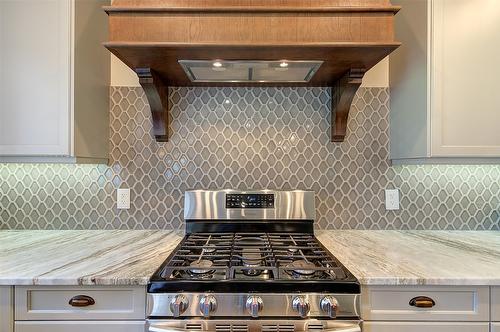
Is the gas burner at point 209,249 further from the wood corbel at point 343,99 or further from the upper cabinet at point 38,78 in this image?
the wood corbel at point 343,99

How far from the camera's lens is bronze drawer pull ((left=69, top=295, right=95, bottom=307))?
1196 mm

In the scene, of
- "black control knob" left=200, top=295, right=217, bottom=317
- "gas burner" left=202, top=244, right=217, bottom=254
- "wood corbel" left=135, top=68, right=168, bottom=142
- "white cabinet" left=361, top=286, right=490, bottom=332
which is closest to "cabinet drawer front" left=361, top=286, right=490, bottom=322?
"white cabinet" left=361, top=286, right=490, bottom=332

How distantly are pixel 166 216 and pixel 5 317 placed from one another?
0.89m

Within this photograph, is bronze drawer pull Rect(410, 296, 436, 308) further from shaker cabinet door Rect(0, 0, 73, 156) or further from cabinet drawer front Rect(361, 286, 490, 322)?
shaker cabinet door Rect(0, 0, 73, 156)

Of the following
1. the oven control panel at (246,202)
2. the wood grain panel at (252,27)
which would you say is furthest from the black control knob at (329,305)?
the wood grain panel at (252,27)

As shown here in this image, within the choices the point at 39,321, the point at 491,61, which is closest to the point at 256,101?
the point at 491,61

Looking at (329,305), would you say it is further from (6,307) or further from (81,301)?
(6,307)

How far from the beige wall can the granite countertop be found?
0.83 meters

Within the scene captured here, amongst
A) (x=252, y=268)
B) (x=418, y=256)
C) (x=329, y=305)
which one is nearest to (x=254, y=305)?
(x=252, y=268)

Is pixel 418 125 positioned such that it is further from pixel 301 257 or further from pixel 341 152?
pixel 301 257

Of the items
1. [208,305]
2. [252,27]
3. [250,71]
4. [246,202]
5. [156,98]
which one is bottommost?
[208,305]

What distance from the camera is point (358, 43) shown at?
140 cm

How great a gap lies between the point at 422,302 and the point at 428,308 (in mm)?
41

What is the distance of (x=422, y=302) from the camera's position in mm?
1204
